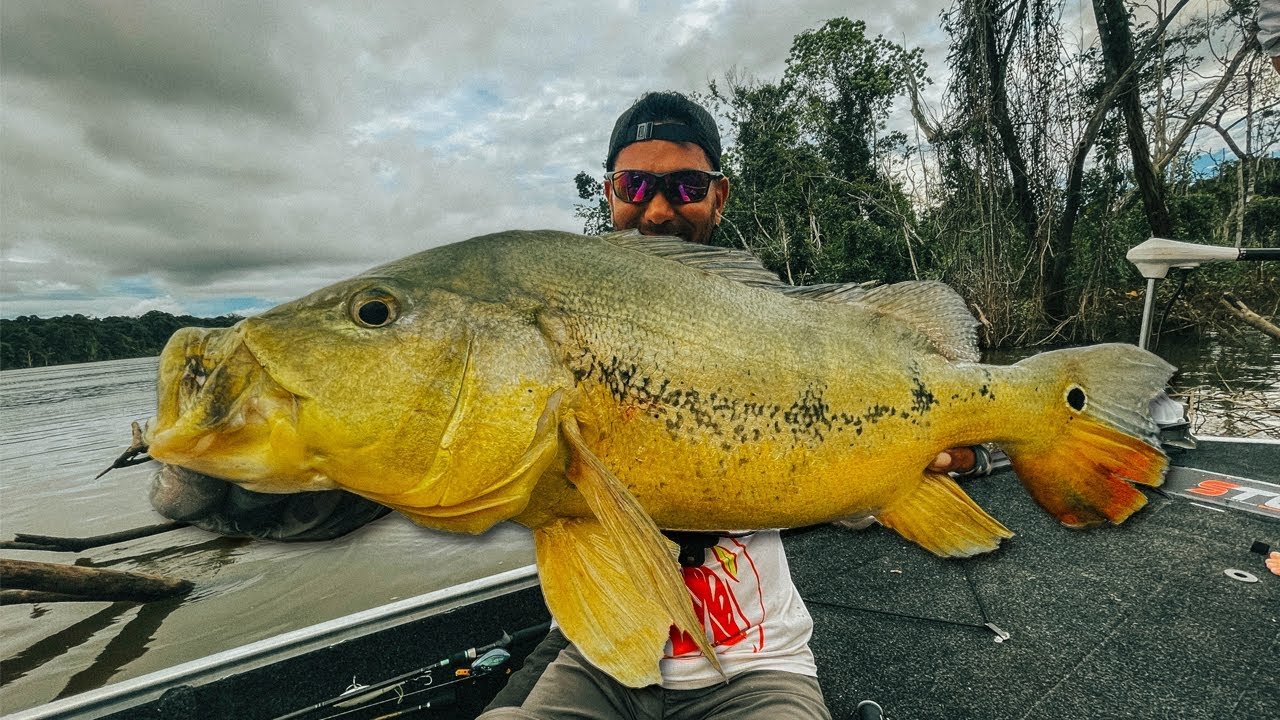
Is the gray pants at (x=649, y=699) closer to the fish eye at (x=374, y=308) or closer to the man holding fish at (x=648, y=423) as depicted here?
the man holding fish at (x=648, y=423)

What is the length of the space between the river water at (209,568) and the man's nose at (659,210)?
1902mm

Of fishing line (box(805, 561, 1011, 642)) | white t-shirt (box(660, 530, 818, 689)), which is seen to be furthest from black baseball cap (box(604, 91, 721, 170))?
fishing line (box(805, 561, 1011, 642))

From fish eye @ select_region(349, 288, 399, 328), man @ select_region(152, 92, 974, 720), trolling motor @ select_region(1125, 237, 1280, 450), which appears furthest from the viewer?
trolling motor @ select_region(1125, 237, 1280, 450)

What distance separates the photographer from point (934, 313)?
5.25 ft

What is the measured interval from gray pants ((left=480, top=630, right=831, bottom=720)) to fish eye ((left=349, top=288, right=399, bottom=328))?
3.64ft

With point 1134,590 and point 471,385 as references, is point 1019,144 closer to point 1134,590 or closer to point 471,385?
point 1134,590

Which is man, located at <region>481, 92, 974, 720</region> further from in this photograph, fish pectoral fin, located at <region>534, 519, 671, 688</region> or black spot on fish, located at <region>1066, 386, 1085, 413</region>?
fish pectoral fin, located at <region>534, 519, 671, 688</region>

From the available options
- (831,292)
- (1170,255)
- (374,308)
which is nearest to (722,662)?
(831,292)

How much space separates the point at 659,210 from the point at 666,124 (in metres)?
0.34

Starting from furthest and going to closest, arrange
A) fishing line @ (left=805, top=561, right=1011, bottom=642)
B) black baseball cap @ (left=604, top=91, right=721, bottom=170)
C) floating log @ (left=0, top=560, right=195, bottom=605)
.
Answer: floating log @ (left=0, top=560, right=195, bottom=605), fishing line @ (left=805, top=561, right=1011, bottom=642), black baseball cap @ (left=604, top=91, right=721, bottom=170)

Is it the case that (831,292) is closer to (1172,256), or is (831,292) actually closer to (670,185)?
(670,185)

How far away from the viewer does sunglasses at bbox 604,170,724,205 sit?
7.11ft

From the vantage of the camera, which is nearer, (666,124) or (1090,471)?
(1090,471)

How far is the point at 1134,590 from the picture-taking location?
2.70 meters
